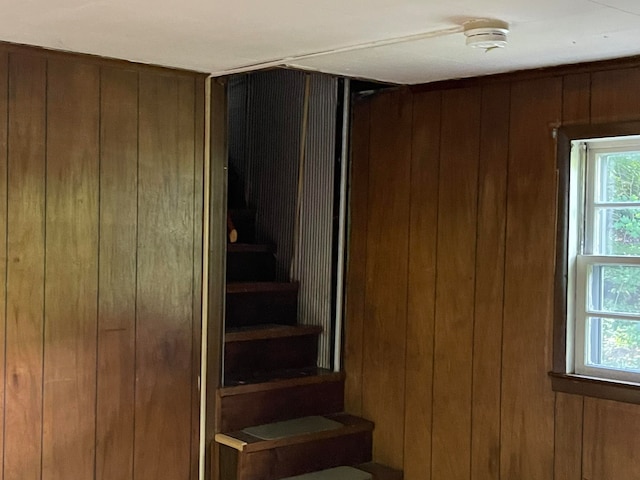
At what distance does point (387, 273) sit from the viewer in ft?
12.3

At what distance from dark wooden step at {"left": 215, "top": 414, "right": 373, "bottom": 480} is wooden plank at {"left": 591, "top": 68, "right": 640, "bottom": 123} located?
1.73 metres

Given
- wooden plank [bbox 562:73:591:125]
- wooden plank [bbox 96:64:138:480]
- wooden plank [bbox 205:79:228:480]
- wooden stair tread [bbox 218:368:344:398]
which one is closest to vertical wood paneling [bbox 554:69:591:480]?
wooden plank [bbox 562:73:591:125]

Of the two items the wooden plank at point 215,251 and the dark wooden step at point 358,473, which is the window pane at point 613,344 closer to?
the dark wooden step at point 358,473

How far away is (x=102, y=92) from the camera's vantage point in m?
3.11

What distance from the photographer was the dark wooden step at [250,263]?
4141mm

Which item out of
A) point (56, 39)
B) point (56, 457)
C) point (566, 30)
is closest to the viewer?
point (566, 30)

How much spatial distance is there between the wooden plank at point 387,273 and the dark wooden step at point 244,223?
85cm

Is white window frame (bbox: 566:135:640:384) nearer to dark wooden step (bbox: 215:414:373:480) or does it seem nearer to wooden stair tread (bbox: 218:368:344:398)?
dark wooden step (bbox: 215:414:373:480)

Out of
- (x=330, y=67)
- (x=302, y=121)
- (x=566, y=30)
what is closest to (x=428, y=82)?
(x=330, y=67)

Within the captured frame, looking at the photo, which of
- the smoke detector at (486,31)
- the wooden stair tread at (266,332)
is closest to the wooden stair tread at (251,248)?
the wooden stair tread at (266,332)

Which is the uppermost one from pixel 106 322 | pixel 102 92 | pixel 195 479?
pixel 102 92

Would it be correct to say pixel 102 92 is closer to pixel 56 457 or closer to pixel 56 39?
pixel 56 39

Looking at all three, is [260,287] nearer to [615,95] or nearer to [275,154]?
[275,154]

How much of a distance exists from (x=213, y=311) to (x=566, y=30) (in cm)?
181
